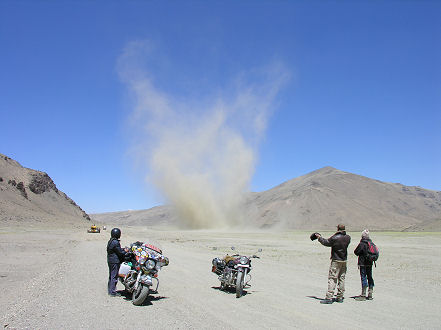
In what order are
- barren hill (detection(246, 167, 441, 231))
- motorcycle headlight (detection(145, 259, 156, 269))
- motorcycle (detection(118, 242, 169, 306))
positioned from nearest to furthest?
1. motorcycle (detection(118, 242, 169, 306))
2. motorcycle headlight (detection(145, 259, 156, 269))
3. barren hill (detection(246, 167, 441, 231))

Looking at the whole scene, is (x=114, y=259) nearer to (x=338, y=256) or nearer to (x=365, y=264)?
(x=338, y=256)

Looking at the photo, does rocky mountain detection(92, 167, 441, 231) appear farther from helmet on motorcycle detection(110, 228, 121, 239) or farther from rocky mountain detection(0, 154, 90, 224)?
helmet on motorcycle detection(110, 228, 121, 239)

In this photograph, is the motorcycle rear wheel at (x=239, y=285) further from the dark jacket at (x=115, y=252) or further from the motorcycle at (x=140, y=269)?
the dark jacket at (x=115, y=252)

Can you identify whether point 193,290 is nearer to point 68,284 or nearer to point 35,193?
point 68,284

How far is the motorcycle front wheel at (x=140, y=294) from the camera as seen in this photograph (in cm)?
814

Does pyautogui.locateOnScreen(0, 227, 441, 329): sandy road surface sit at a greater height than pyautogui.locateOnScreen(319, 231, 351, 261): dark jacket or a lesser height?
lesser

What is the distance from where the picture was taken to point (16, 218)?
237 ft

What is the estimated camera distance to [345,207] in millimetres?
127188

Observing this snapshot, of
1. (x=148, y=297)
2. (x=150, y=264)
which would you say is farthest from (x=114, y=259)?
(x=148, y=297)

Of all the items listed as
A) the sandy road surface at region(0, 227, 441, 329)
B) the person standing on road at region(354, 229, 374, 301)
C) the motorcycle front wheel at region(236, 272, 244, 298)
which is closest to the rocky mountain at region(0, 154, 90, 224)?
the sandy road surface at region(0, 227, 441, 329)

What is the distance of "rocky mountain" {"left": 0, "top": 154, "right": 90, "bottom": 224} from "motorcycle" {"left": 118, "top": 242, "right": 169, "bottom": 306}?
66836mm

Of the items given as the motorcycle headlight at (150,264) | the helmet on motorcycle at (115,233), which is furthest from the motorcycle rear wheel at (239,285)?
the helmet on motorcycle at (115,233)

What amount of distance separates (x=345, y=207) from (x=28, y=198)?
10047 centimetres

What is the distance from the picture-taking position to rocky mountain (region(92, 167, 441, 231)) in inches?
4641
